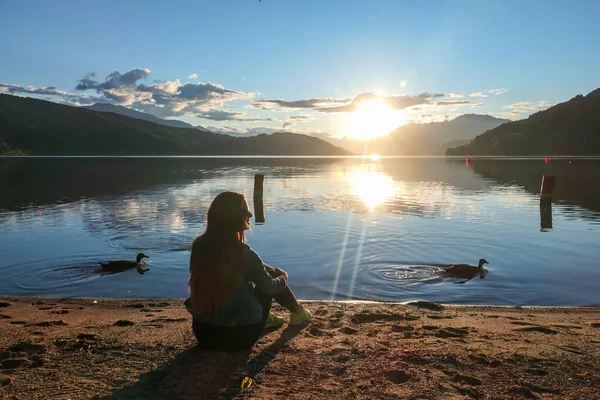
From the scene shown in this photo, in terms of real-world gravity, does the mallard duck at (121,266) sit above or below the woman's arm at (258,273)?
below

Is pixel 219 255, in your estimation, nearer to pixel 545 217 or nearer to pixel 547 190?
pixel 545 217

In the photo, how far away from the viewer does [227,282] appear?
6801mm

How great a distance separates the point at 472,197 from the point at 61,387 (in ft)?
122

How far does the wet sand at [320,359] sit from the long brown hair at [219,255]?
0.99 meters

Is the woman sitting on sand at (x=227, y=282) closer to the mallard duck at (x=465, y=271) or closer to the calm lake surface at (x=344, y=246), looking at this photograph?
the calm lake surface at (x=344, y=246)

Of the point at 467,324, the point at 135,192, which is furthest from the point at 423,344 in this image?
the point at 135,192

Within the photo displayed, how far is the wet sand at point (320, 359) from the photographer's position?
5855 mm

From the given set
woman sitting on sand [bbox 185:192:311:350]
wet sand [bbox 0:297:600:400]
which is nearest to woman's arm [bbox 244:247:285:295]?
woman sitting on sand [bbox 185:192:311:350]

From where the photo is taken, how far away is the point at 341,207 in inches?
1282

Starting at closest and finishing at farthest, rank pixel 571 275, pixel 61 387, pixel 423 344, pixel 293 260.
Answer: pixel 61 387, pixel 423 344, pixel 571 275, pixel 293 260

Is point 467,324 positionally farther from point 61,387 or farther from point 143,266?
point 143,266

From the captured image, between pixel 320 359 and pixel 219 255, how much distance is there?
2.21 meters

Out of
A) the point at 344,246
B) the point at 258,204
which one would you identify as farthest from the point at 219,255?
the point at 258,204

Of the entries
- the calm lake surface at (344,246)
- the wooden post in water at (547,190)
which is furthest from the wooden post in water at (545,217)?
the wooden post in water at (547,190)
